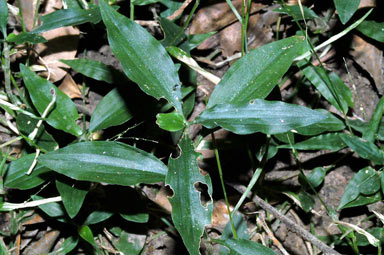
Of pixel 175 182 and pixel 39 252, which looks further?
pixel 39 252

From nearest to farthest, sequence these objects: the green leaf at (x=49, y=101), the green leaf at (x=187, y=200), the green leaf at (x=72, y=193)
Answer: the green leaf at (x=187, y=200)
the green leaf at (x=72, y=193)
the green leaf at (x=49, y=101)

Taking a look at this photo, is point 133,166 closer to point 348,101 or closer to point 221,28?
point 221,28

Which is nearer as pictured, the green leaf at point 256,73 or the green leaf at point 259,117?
the green leaf at point 259,117

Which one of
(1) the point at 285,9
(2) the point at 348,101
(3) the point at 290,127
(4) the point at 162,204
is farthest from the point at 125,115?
(2) the point at 348,101

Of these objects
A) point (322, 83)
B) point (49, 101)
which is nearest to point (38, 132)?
point (49, 101)

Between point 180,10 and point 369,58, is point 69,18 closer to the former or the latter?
point 180,10

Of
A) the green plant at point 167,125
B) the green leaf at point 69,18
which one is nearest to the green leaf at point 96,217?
the green plant at point 167,125

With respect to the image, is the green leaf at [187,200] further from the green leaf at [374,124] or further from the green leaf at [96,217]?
the green leaf at [374,124]

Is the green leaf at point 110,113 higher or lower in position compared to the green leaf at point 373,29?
lower
